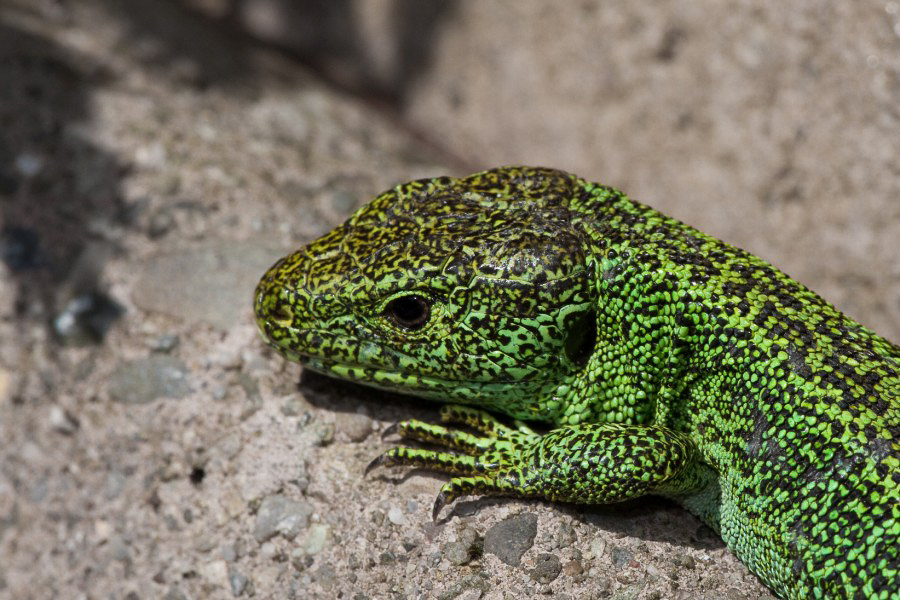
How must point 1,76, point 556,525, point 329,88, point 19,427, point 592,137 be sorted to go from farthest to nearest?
point 329,88 < point 592,137 < point 1,76 < point 19,427 < point 556,525

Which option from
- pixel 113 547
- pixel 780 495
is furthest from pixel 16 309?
pixel 780 495

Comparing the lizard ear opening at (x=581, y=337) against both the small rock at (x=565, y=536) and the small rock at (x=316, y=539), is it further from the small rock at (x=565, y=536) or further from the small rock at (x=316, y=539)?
the small rock at (x=316, y=539)

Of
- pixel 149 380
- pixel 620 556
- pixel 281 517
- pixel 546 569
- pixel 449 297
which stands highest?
pixel 449 297

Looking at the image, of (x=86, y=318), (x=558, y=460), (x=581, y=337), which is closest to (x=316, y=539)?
(x=558, y=460)

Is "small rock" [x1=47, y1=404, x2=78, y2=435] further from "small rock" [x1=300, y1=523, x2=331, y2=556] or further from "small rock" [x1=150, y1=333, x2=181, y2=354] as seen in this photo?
"small rock" [x1=300, y1=523, x2=331, y2=556]

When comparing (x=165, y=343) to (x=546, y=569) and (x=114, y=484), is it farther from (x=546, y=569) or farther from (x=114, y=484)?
(x=546, y=569)

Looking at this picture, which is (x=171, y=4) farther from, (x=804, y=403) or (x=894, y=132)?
(x=804, y=403)
